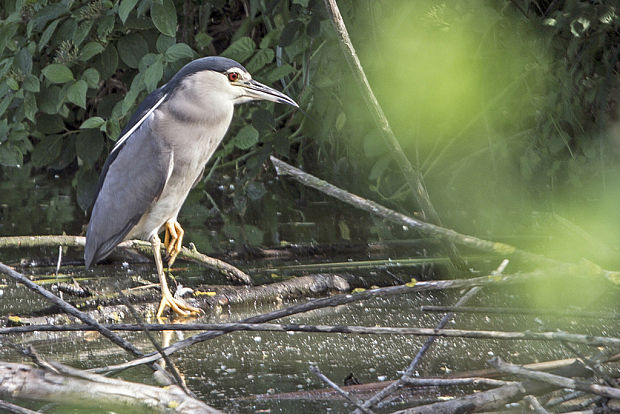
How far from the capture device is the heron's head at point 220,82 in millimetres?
3871

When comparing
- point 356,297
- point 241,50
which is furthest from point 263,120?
point 356,297

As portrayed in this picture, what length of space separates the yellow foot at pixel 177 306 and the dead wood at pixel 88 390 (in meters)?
1.58

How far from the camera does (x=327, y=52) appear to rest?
5113 millimetres

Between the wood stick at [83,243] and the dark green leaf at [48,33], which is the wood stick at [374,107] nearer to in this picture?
the wood stick at [83,243]

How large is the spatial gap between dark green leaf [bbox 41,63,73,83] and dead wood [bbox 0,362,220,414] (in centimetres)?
243

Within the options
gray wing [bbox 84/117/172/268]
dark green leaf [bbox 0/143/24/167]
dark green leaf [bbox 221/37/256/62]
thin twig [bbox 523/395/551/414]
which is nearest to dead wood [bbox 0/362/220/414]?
thin twig [bbox 523/395/551/414]

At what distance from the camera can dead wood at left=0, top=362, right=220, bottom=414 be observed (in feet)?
5.91

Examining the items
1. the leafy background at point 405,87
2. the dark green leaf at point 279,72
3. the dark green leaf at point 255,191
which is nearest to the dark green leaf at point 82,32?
the leafy background at point 405,87

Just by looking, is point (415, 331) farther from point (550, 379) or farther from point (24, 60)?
point (24, 60)

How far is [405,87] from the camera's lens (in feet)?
15.1

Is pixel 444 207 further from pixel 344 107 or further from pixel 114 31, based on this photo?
pixel 114 31

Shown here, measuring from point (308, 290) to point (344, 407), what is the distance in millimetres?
1374

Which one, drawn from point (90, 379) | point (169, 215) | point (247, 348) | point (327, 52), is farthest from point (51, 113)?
point (90, 379)

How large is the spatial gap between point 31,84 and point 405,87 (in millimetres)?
1742
